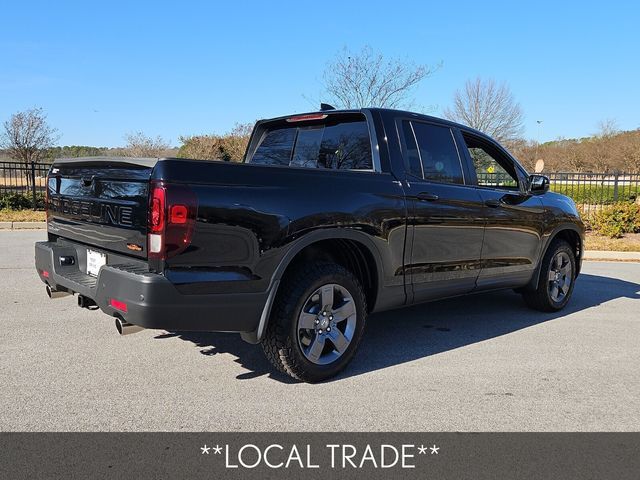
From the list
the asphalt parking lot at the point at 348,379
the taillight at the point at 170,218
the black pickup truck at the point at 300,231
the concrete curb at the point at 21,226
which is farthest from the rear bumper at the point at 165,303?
the concrete curb at the point at 21,226

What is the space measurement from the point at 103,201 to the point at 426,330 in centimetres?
307

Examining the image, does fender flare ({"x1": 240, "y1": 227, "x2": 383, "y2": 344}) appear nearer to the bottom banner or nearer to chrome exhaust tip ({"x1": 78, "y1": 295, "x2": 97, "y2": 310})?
the bottom banner

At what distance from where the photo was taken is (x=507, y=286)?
5.32m

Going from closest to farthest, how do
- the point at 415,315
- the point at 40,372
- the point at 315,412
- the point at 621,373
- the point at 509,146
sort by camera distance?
the point at 315,412
the point at 40,372
the point at 621,373
the point at 415,315
the point at 509,146

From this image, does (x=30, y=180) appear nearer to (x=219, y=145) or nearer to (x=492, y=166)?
(x=219, y=145)

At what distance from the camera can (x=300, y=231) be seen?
11.4 feet

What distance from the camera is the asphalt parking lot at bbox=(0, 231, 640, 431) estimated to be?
3.17 meters

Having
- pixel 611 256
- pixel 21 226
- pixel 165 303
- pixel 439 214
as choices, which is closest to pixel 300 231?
pixel 165 303

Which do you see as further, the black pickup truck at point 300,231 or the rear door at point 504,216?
the rear door at point 504,216

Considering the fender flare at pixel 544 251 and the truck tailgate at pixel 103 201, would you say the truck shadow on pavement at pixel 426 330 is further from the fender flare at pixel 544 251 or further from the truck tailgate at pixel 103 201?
the truck tailgate at pixel 103 201

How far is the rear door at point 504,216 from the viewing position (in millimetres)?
4922

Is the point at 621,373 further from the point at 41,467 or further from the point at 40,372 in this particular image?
the point at 40,372

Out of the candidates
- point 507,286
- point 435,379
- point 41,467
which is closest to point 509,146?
point 507,286

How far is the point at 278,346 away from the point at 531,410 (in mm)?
1607
